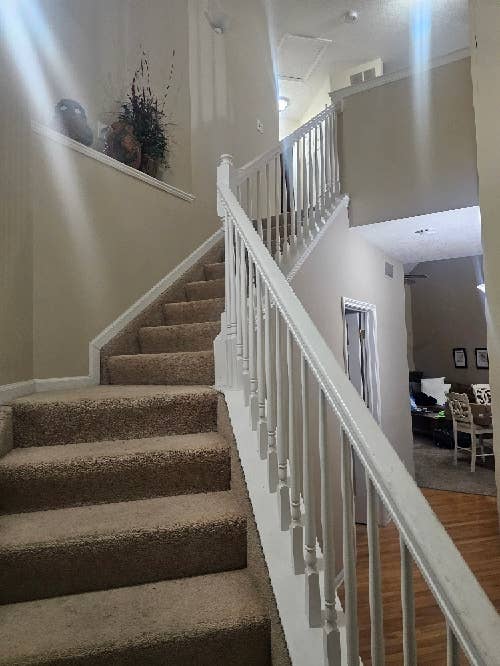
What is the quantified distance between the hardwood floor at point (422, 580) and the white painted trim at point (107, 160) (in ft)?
8.82

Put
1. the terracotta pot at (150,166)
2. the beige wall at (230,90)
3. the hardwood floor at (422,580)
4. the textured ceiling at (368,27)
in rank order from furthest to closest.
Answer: the textured ceiling at (368,27), the beige wall at (230,90), the terracotta pot at (150,166), the hardwood floor at (422,580)

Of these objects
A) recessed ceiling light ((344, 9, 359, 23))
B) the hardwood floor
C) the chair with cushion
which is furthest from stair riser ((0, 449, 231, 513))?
the chair with cushion

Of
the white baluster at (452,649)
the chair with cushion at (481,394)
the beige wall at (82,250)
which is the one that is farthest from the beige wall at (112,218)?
the chair with cushion at (481,394)

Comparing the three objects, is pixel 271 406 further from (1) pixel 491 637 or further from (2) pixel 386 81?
(2) pixel 386 81

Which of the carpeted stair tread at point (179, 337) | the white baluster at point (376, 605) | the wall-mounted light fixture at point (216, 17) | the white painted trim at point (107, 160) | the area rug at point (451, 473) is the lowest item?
the area rug at point (451, 473)

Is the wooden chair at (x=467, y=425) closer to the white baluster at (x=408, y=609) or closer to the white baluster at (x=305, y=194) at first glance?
the white baluster at (x=305, y=194)

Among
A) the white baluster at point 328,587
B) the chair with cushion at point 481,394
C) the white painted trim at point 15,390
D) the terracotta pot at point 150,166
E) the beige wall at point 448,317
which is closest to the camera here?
the white baluster at point 328,587

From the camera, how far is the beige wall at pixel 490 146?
2119 millimetres

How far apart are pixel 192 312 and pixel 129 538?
1.82 m

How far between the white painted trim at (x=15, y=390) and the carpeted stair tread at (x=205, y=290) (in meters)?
1.38

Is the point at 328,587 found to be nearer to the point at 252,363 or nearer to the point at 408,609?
the point at 408,609

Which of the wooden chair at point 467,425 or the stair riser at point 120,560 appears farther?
the wooden chair at point 467,425

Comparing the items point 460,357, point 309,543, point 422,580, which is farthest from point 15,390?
point 460,357

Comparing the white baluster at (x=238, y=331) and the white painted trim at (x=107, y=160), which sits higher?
the white painted trim at (x=107, y=160)
